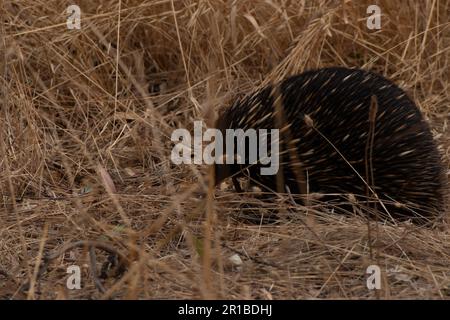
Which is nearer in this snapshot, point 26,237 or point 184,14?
point 26,237

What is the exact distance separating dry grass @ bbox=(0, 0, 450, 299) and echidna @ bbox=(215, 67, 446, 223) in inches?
9.0

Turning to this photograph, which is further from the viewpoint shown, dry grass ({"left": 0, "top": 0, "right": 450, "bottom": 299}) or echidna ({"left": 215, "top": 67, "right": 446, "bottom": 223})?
echidna ({"left": 215, "top": 67, "right": 446, "bottom": 223})

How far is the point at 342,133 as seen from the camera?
3861 mm

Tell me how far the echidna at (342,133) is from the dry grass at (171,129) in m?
0.23

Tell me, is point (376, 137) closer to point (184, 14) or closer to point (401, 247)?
point (401, 247)

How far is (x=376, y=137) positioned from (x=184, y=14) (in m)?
1.38

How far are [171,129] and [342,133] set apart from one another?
42.4 inches

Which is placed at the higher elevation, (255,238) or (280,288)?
(255,238)

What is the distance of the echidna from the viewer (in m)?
3.83

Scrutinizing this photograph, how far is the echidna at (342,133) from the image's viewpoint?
383cm

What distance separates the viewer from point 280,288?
2.88 metres

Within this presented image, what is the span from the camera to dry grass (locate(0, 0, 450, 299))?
119 inches
